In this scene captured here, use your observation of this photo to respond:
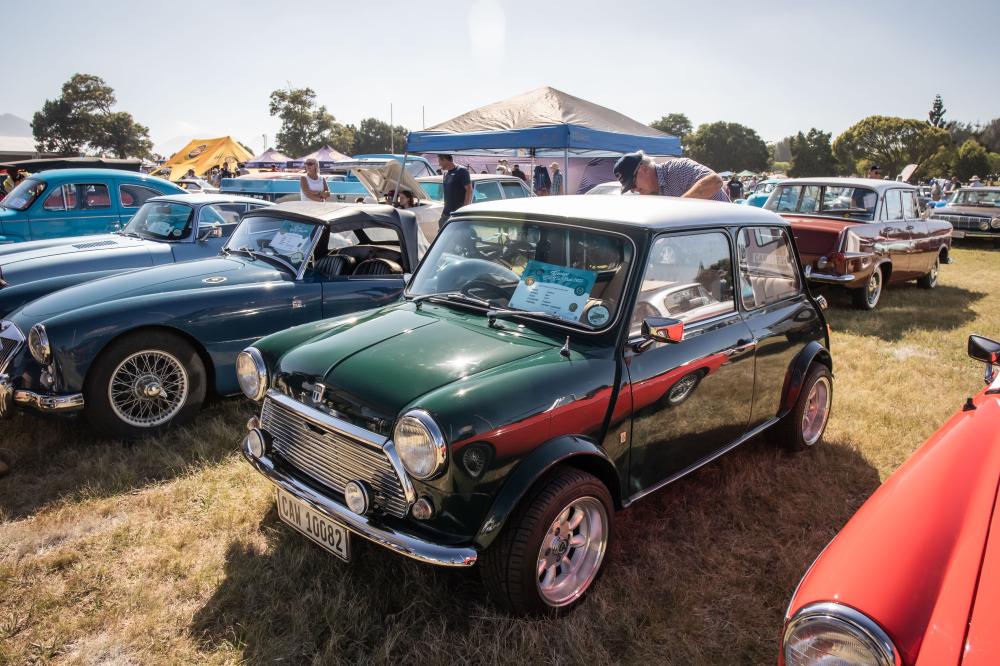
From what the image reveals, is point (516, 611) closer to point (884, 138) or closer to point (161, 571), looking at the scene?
point (161, 571)

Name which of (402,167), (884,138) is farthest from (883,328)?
(884,138)

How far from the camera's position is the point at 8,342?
398 centimetres

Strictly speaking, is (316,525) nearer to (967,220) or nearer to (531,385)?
(531,385)

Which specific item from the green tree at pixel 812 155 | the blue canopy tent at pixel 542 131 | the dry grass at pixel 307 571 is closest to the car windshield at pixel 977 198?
the blue canopy tent at pixel 542 131

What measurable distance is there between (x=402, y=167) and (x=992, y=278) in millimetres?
10382

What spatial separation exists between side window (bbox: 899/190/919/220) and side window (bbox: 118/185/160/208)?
35.0 ft

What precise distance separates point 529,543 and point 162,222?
6089mm

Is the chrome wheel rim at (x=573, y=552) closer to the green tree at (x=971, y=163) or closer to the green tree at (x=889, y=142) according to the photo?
the green tree at (x=889, y=142)

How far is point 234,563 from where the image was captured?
2.86 m

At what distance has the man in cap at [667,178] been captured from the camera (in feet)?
19.7

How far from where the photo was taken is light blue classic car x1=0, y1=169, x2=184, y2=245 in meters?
8.12

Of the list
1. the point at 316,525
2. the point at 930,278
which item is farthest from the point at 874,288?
the point at 316,525

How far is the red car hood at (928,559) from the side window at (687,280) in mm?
1169

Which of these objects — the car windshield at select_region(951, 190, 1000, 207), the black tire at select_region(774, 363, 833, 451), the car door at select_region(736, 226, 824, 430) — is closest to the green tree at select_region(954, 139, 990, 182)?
the car windshield at select_region(951, 190, 1000, 207)
